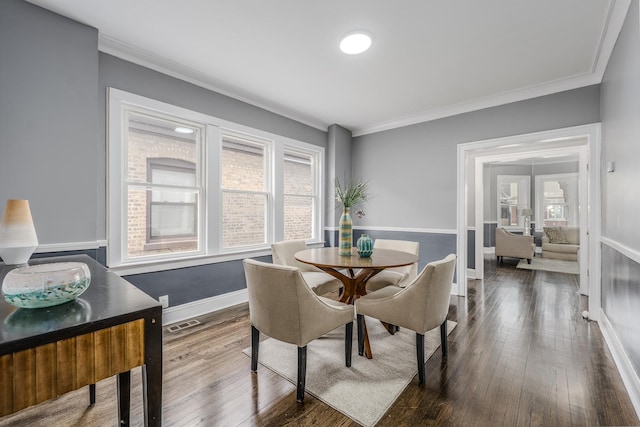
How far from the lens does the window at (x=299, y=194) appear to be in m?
4.17

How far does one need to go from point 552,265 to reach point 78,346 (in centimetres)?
744

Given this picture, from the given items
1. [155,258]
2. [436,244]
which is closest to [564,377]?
[436,244]

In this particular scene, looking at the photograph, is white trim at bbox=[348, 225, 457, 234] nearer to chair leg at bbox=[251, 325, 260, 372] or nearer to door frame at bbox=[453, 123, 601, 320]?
door frame at bbox=[453, 123, 601, 320]

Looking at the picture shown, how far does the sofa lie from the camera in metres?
6.18

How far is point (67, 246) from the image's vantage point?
2111mm

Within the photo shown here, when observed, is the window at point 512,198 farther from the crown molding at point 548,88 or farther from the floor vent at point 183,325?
the floor vent at point 183,325

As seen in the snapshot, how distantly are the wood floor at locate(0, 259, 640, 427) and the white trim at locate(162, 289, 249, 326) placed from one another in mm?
264

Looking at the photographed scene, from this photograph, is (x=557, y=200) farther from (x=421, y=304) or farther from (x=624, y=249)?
(x=421, y=304)

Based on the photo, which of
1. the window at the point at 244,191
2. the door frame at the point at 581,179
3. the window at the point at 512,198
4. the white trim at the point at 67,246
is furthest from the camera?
the window at the point at 512,198

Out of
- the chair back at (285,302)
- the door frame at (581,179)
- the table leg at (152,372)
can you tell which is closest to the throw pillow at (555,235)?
the door frame at (581,179)

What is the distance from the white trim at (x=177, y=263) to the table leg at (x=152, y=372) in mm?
1997

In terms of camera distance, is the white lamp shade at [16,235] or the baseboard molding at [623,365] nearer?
the white lamp shade at [16,235]

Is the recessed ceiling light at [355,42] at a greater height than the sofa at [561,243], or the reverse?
the recessed ceiling light at [355,42]

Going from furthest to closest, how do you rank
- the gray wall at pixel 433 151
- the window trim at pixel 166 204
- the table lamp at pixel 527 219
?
the table lamp at pixel 527 219 → the gray wall at pixel 433 151 → the window trim at pixel 166 204
